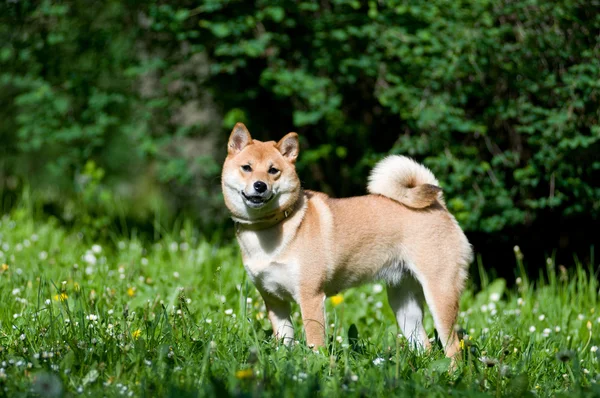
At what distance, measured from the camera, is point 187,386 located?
2.73 metres

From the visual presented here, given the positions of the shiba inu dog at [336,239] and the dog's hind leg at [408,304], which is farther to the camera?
the dog's hind leg at [408,304]

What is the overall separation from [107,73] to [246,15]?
190 centimetres

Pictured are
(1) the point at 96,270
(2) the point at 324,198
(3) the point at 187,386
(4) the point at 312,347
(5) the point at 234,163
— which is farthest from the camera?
(1) the point at 96,270

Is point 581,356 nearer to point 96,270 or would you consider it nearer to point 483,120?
point 483,120

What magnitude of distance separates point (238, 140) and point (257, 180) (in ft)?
1.32

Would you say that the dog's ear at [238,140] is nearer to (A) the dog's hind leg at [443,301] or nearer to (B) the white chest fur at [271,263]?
(B) the white chest fur at [271,263]

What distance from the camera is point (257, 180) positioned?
→ 376 centimetres

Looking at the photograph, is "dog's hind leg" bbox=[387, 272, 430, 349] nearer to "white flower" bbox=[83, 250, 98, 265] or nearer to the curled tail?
the curled tail

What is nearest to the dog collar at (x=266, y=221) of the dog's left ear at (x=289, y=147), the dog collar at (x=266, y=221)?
the dog collar at (x=266, y=221)

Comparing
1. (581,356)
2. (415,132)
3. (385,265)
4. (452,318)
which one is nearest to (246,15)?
(415,132)

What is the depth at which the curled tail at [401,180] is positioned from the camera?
4.15m

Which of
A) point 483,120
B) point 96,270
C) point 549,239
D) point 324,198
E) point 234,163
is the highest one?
point 234,163

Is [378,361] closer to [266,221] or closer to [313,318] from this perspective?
[313,318]

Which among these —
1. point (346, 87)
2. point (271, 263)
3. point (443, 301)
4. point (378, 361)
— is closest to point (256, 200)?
point (271, 263)
